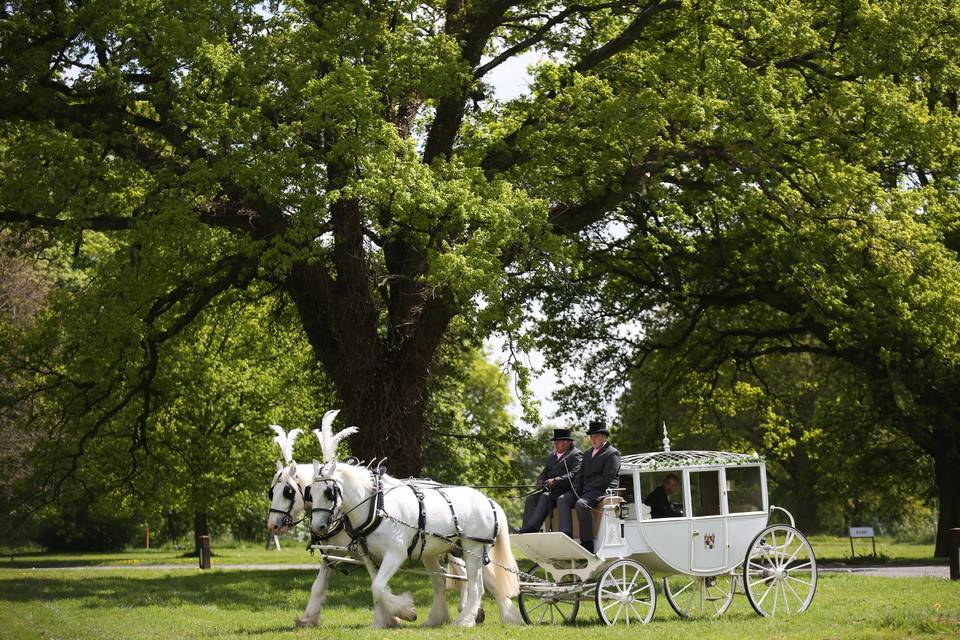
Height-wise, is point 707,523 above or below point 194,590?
above

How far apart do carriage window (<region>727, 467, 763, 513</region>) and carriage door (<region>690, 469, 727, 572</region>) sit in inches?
13.4

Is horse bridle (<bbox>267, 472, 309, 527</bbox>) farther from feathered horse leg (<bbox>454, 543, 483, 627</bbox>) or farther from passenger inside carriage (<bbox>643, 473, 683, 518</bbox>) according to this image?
passenger inside carriage (<bbox>643, 473, 683, 518</bbox>)

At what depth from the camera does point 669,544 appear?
14227 millimetres

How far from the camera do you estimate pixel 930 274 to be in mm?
21359

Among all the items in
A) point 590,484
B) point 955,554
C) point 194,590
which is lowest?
point 194,590

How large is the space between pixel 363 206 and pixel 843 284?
9.53 metres

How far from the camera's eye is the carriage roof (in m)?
14.3

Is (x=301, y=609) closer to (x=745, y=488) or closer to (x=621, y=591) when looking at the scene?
(x=621, y=591)

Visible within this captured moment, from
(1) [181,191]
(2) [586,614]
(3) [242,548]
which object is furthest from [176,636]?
(3) [242,548]

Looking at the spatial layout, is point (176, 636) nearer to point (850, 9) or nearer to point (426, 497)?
point (426, 497)

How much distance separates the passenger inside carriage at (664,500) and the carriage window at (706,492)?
24cm

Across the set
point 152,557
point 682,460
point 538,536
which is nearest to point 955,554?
point 682,460

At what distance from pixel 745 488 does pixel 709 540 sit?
1097 millimetres

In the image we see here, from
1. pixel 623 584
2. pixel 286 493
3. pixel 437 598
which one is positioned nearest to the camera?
pixel 286 493
